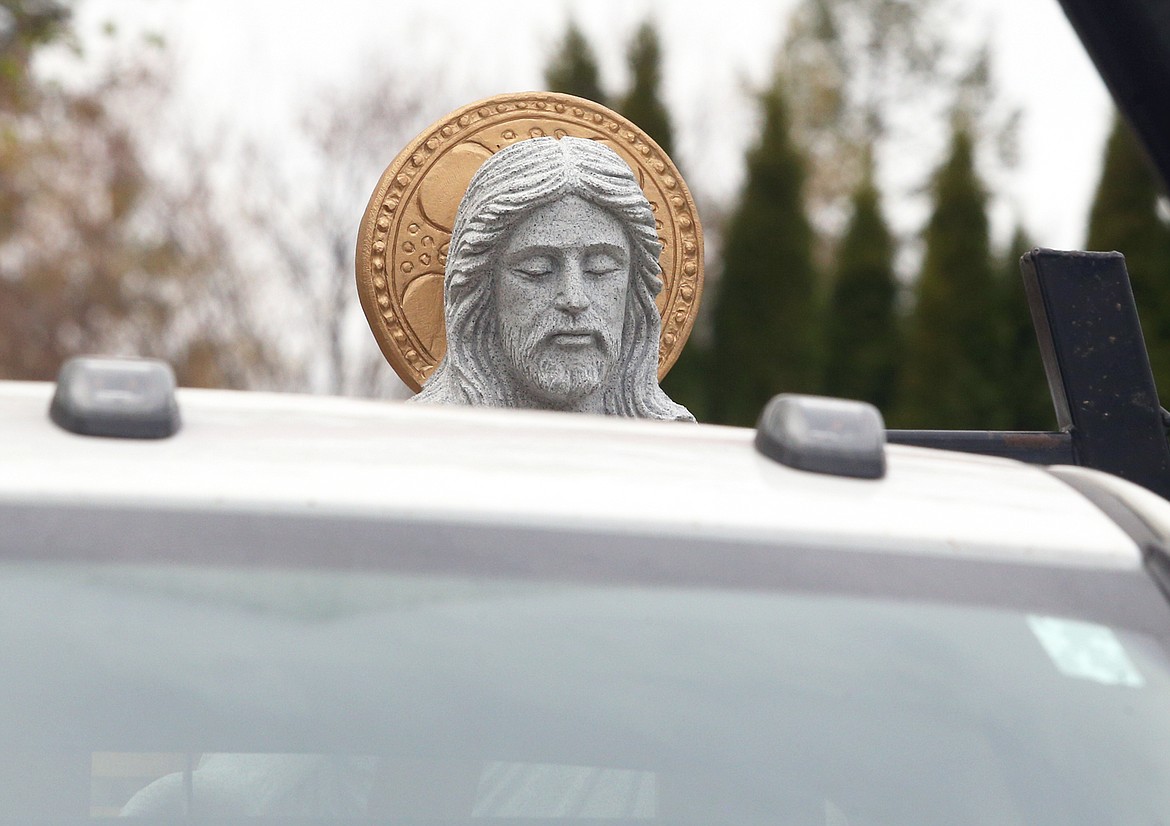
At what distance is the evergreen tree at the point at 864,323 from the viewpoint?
1788 centimetres

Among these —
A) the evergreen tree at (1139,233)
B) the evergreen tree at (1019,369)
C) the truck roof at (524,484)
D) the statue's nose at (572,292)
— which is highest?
the truck roof at (524,484)

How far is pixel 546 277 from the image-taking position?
3.61 m

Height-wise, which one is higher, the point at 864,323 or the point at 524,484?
the point at 524,484

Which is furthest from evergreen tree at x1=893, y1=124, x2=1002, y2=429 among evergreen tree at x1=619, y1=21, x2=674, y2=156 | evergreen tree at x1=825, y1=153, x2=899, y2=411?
evergreen tree at x1=619, y1=21, x2=674, y2=156

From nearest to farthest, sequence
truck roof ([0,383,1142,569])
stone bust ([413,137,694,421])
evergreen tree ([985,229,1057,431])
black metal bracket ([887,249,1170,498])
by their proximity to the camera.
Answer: truck roof ([0,383,1142,569])
black metal bracket ([887,249,1170,498])
stone bust ([413,137,694,421])
evergreen tree ([985,229,1057,431])

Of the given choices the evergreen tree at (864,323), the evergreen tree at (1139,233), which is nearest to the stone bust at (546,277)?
the evergreen tree at (1139,233)

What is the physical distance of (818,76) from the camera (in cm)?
2756

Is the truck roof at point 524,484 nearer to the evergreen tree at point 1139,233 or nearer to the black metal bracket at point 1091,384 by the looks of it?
the black metal bracket at point 1091,384

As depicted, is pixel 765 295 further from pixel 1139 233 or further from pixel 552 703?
pixel 552 703

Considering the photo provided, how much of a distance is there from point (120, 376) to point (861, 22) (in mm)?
→ 28195

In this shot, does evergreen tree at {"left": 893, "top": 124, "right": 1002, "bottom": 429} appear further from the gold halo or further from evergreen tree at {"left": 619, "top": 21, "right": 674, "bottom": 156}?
the gold halo

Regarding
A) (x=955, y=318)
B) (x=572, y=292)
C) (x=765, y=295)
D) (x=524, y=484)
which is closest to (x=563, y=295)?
(x=572, y=292)

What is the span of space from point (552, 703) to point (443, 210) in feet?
9.38

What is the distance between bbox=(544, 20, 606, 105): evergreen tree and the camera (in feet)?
58.8
